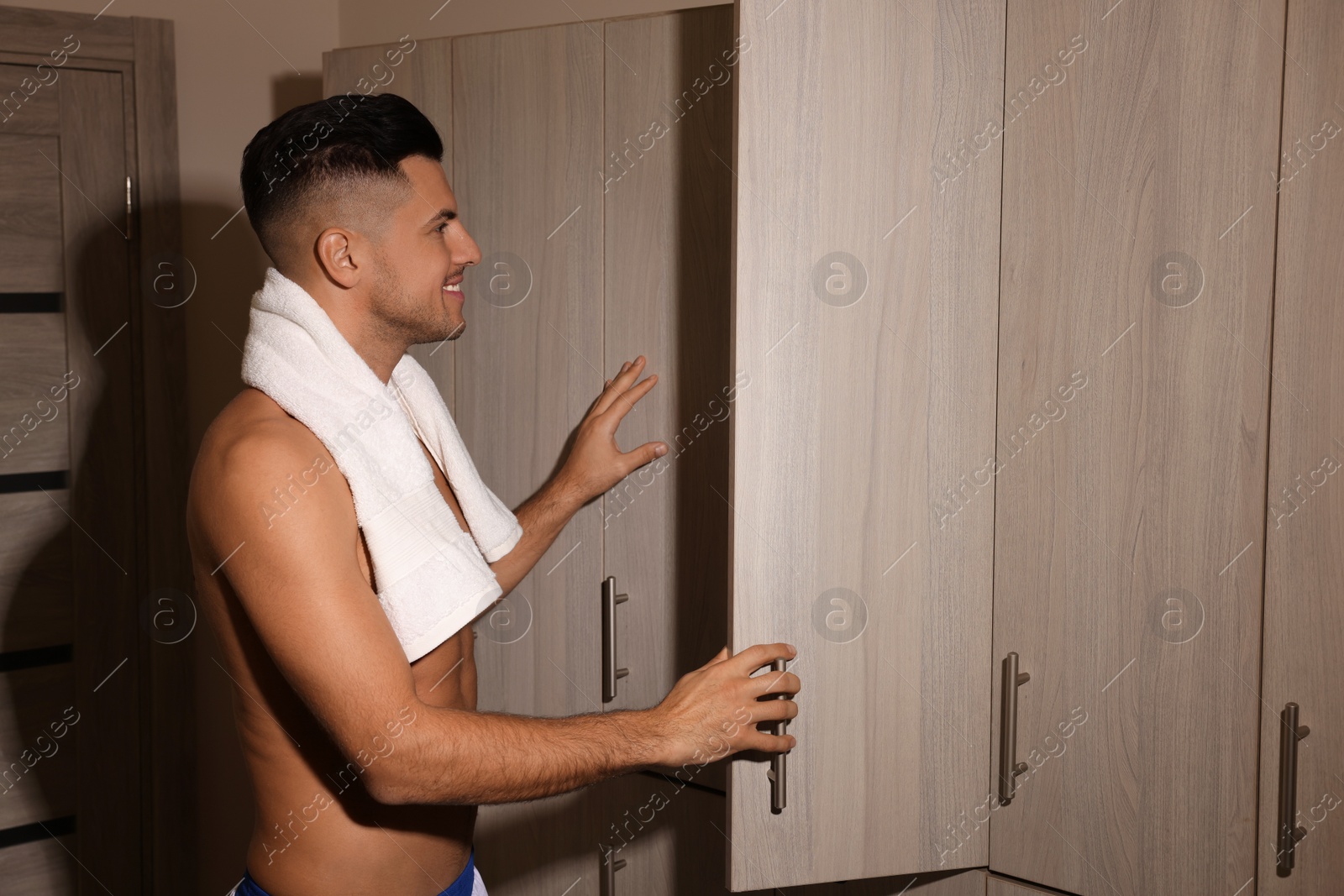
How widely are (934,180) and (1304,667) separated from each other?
701 millimetres

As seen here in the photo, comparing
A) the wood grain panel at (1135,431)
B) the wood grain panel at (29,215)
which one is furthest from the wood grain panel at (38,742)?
the wood grain panel at (1135,431)

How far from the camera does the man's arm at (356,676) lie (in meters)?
1.04

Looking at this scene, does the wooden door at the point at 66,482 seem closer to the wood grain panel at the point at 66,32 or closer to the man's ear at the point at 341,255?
the wood grain panel at the point at 66,32

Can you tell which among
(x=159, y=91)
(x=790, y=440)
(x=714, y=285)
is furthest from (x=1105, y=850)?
(x=159, y=91)

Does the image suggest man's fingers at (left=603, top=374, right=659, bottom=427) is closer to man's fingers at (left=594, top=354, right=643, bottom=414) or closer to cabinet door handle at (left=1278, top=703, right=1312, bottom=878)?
man's fingers at (left=594, top=354, right=643, bottom=414)

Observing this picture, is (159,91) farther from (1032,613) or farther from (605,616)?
(1032,613)

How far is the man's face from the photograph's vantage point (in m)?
1.25

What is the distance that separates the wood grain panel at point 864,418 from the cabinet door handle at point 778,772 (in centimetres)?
2

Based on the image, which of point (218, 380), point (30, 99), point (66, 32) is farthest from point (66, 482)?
point (66, 32)

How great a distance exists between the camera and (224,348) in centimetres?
227

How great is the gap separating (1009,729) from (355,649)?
82cm

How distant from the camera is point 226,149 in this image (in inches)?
87.9

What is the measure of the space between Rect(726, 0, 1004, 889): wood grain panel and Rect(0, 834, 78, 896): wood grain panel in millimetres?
1615

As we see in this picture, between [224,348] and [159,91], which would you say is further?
[224,348]
